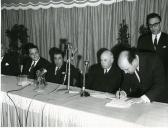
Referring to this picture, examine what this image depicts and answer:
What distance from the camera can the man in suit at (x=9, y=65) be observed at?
5.03 metres

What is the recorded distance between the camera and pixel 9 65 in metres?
5.09

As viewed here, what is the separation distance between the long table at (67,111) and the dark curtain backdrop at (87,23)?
83.0 inches

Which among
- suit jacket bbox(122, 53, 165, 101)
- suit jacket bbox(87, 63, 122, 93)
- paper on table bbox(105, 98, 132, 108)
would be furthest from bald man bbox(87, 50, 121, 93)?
paper on table bbox(105, 98, 132, 108)

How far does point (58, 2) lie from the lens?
5.69 metres

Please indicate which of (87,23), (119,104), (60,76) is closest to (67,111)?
(119,104)

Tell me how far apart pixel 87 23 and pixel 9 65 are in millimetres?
1892

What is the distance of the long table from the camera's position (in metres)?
2.18

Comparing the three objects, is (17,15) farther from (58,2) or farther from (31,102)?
(31,102)

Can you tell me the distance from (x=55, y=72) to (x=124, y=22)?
1668 mm

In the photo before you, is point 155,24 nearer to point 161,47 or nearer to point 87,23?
point 161,47

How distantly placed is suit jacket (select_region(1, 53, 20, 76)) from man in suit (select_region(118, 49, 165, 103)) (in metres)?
2.79

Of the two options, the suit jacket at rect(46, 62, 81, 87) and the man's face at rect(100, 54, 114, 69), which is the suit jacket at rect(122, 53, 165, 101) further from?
the suit jacket at rect(46, 62, 81, 87)

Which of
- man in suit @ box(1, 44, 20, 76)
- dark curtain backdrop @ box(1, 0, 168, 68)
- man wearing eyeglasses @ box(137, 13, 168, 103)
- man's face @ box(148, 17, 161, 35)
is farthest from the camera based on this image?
man in suit @ box(1, 44, 20, 76)

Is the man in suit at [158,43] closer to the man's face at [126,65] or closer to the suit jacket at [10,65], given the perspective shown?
the man's face at [126,65]
